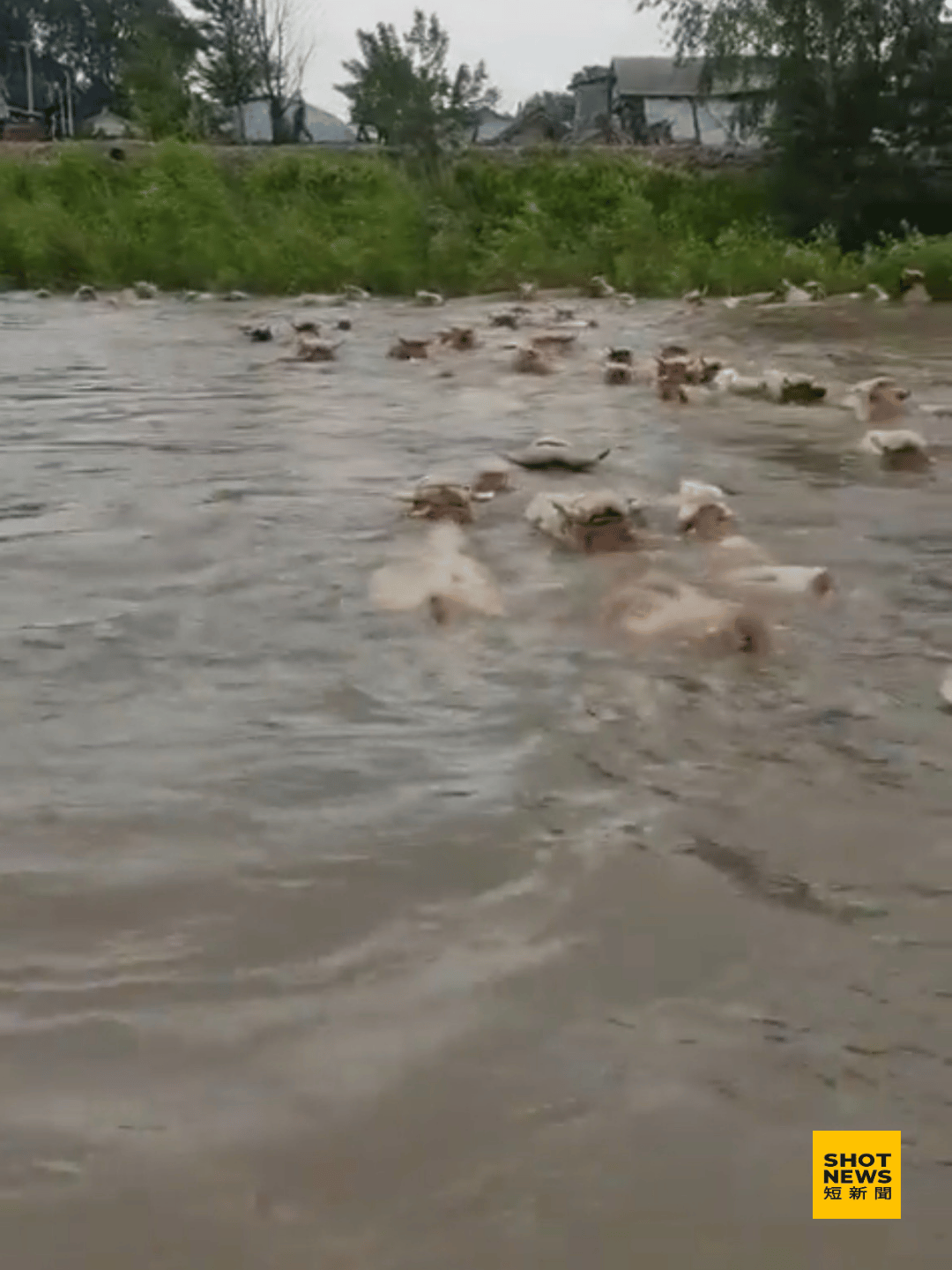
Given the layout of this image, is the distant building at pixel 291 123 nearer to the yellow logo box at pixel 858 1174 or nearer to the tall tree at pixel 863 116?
the tall tree at pixel 863 116

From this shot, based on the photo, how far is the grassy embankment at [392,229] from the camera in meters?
14.0

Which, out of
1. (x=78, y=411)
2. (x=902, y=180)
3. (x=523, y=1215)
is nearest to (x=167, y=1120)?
(x=523, y=1215)

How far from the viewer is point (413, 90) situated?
2153cm

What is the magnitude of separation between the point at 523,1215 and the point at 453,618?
1.60 meters

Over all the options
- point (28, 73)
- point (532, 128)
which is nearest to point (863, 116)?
point (532, 128)

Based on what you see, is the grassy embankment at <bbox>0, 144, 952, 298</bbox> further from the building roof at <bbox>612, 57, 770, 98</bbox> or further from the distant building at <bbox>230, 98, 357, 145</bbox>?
the building roof at <bbox>612, 57, 770, 98</bbox>

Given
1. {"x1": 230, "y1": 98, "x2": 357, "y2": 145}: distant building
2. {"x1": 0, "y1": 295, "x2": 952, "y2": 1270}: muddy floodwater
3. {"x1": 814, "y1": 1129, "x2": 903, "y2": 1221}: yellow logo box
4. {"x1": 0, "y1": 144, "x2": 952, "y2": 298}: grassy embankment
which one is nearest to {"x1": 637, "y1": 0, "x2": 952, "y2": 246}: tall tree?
{"x1": 0, "y1": 144, "x2": 952, "y2": 298}: grassy embankment

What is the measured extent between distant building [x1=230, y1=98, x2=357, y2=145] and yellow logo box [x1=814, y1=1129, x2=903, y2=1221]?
94.3 feet

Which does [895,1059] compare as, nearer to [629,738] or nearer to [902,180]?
[629,738]

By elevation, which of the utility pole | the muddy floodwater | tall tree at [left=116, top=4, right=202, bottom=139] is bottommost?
the muddy floodwater

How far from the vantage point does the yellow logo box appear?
107 cm

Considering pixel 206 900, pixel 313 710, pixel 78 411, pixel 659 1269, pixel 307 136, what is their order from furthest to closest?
1. pixel 307 136
2. pixel 78 411
3. pixel 313 710
4. pixel 206 900
5. pixel 659 1269

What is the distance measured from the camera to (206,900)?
4.99ft

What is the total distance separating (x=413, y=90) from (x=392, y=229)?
7.69 meters
